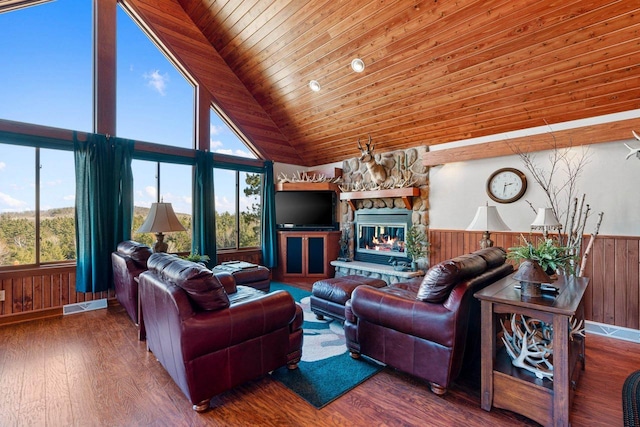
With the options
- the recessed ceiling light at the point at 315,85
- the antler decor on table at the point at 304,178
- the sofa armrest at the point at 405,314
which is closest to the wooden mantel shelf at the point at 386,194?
the antler decor on table at the point at 304,178

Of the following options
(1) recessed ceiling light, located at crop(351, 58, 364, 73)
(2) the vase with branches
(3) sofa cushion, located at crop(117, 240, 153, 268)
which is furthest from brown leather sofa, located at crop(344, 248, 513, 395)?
(1) recessed ceiling light, located at crop(351, 58, 364, 73)

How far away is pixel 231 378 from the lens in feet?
6.63

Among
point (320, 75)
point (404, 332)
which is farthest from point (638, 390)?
point (320, 75)


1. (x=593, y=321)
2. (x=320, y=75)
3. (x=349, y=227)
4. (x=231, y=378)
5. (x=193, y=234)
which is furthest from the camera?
(x=349, y=227)

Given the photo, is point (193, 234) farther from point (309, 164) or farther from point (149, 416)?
point (149, 416)

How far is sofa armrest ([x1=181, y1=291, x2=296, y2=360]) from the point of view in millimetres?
1834

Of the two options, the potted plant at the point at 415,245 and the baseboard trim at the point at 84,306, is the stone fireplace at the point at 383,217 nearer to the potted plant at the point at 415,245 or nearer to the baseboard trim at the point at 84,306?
the potted plant at the point at 415,245

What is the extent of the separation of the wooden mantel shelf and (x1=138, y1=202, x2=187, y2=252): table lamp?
3.04 metres

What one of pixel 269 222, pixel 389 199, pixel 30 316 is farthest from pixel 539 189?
pixel 30 316

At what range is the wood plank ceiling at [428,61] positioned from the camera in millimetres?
2893

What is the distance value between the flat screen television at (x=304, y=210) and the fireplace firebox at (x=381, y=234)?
60 centimetres

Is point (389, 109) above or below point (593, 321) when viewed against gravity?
above

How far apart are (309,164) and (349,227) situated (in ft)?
5.71

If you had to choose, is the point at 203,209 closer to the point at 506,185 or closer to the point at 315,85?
the point at 315,85
